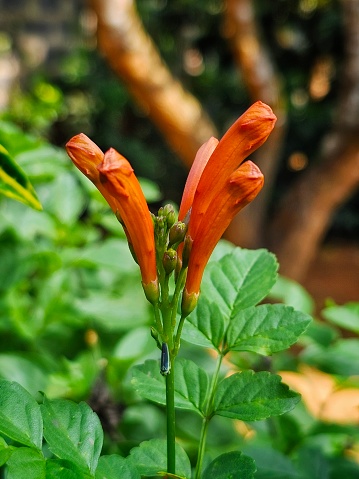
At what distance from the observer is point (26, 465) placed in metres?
0.35

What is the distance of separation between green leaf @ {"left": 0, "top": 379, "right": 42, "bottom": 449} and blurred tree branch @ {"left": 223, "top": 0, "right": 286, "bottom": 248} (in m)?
2.75

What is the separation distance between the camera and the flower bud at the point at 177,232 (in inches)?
15.3

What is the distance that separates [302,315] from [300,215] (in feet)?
8.88

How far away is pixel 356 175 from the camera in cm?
276

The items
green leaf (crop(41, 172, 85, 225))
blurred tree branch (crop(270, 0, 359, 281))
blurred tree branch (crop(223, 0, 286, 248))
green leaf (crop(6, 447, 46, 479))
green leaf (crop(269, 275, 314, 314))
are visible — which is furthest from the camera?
blurred tree branch (crop(223, 0, 286, 248))

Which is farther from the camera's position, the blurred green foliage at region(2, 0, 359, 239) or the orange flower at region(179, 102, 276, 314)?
the blurred green foliage at region(2, 0, 359, 239)

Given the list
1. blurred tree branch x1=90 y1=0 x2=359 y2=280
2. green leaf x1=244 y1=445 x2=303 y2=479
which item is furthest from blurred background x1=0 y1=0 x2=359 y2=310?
green leaf x1=244 y1=445 x2=303 y2=479

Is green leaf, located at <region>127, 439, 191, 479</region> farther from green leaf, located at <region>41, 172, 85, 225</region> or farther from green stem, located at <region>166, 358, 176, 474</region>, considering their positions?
green leaf, located at <region>41, 172, 85, 225</region>

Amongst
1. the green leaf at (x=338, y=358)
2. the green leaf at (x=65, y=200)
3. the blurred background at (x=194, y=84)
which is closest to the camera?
the green leaf at (x=338, y=358)

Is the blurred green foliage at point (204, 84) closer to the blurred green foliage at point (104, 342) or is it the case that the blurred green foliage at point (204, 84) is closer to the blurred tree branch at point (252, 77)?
the blurred tree branch at point (252, 77)

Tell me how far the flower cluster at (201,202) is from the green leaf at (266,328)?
0.05 m

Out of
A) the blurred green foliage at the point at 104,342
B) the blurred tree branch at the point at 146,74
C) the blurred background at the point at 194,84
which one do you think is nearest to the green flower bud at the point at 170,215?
the blurred green foliage at the point at 104,342

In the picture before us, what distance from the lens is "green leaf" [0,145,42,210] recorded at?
1.74 ft

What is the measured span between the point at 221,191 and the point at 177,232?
4 centimetres
